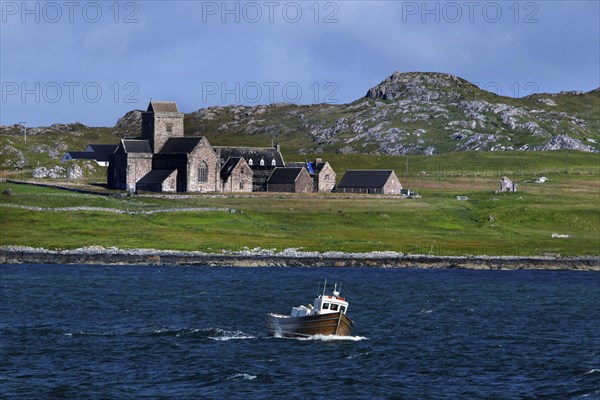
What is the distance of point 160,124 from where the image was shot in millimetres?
185625

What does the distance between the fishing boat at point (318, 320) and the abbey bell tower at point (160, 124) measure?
379ft

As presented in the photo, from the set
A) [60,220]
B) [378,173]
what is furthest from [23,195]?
[378,173]

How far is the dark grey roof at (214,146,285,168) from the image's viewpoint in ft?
617

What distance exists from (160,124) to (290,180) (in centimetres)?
2568

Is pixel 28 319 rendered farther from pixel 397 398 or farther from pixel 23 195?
pixel 23 195

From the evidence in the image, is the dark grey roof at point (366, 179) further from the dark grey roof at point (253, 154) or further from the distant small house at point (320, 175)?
the dark grey roof at point (253, 154)

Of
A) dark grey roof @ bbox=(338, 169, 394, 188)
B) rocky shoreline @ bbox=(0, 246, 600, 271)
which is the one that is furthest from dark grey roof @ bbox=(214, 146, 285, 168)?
rocky shoreline @ bbox=(0, 246, 600, 271)

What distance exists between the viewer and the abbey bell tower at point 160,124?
184875 millimetres

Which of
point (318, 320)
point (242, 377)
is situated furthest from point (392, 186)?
point (242, 377)

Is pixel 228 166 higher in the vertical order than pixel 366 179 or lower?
higher

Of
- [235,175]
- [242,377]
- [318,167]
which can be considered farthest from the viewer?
[318,167]

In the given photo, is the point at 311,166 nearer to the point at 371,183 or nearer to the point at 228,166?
the point at 371,183

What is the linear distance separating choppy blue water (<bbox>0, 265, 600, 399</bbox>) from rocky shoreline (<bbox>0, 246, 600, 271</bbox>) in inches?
110

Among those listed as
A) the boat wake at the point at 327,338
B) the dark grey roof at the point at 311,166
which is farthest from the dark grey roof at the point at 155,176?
the boat wake at the point at 327,338
